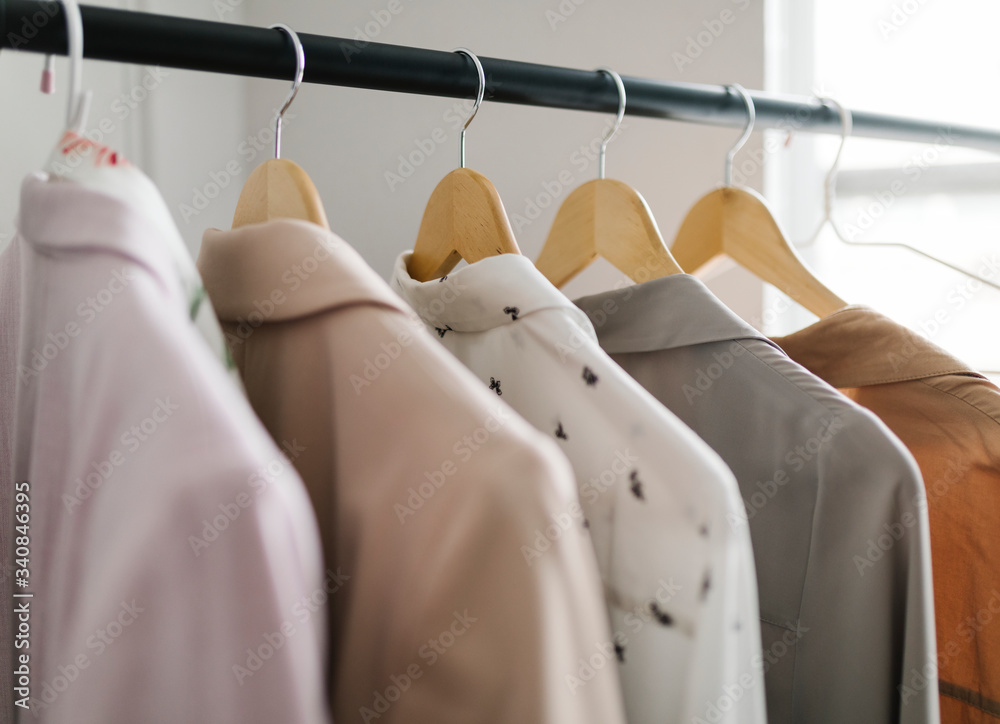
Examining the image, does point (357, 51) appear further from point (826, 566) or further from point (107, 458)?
point (826, 566)

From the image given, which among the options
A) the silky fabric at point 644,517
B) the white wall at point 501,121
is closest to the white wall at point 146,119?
the white wall at point 501,121

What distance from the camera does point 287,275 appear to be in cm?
38

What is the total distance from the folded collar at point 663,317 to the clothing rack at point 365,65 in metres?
0.16

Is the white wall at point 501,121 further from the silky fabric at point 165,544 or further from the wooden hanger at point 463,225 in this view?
the silky fabric at point 165,544

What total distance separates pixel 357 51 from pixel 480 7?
2.50 feet

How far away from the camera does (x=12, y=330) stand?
0.42 metres

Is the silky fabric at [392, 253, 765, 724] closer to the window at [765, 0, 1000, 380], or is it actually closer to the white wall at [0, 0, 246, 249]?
the white wall at [0, 0, 246, 249]

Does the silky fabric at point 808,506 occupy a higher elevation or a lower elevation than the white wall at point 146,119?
lower

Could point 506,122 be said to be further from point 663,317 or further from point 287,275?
point 287,275

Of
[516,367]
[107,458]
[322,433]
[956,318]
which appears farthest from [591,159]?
[107,458]

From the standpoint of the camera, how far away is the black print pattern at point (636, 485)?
0.37 meters

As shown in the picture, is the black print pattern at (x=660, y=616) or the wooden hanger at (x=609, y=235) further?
the wooden hanger at (x=609, y=235)

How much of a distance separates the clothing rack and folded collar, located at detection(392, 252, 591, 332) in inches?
5.5

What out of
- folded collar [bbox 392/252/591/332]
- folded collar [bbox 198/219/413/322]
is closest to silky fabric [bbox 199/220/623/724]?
folded collar [bbox 198/219/413/322]
